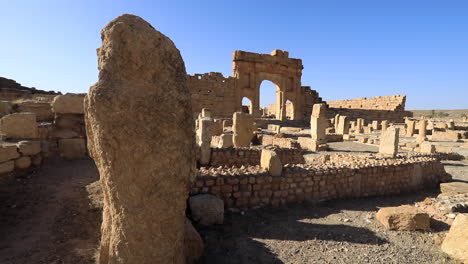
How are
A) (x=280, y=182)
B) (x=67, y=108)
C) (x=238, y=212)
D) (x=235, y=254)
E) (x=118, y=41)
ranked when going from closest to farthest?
1. (x=118, y=41)
2. (x=235, y=254)
3. (x=238, y=212)
4. (x=280, y=182)
5. (x=67, y=108)

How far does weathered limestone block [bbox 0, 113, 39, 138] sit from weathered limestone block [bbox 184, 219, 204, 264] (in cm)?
467

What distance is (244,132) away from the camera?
8.91 m

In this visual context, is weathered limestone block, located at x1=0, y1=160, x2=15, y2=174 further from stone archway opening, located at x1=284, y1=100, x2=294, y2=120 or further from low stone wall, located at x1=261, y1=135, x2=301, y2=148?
stone archway opening, located at x1=284, y1=100, x2=294, y2=120

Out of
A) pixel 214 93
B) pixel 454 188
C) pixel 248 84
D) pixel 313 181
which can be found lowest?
pixel 454 188

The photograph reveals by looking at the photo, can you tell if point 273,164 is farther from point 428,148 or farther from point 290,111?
point 290,111

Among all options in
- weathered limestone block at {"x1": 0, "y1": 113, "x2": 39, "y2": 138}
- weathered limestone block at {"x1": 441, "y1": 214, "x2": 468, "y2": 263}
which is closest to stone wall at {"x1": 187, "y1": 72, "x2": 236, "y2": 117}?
weathered limestone block at {"x1": 0, "y1": 113, "x2": 39, "y2": 138}

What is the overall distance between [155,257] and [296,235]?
2.17 metres

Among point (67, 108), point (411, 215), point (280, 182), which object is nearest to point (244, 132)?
point (280, 182)

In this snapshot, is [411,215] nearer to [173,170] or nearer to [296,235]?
[296,235]

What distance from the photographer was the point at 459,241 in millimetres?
2938

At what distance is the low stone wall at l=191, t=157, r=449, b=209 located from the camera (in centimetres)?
414

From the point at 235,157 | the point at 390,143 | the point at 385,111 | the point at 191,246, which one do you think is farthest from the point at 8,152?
the point at 385,111

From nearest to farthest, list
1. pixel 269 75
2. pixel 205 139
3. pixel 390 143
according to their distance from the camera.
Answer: pixel 205 139 → pixel 390 143 → pixel 269 75

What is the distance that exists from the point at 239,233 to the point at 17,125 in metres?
5.02
